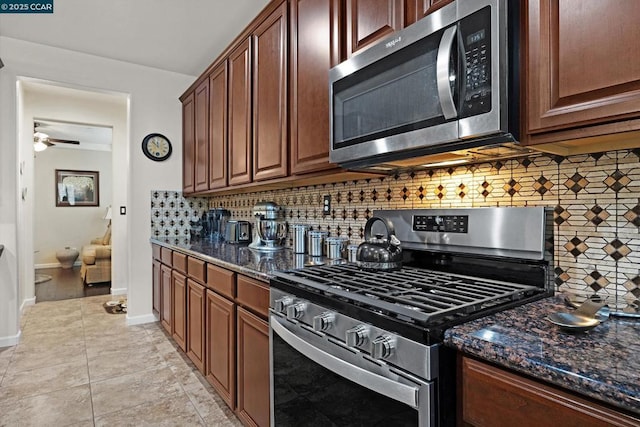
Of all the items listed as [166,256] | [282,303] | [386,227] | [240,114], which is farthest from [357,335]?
[166,256]

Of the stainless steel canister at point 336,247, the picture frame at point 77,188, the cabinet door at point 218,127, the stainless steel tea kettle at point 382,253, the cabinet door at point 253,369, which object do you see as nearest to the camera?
the stainless steel tea kettle at point 382,253

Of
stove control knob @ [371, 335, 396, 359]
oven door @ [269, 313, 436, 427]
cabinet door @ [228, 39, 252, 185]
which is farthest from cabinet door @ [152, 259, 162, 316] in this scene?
stove control knob @ [371, 335, 396, 359]

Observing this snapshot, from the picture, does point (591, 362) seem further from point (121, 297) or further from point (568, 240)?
point (121, 297)

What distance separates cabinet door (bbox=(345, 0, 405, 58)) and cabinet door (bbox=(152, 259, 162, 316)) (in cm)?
270

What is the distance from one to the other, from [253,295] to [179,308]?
4.60ft

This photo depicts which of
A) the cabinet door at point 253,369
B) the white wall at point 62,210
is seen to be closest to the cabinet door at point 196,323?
the cabinet door at point 253,369

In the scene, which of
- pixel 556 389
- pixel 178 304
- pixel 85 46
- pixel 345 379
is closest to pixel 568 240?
pixel 556 389

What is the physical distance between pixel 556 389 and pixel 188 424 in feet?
6.12

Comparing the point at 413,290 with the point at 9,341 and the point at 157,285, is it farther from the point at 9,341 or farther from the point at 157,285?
the point at 9,341

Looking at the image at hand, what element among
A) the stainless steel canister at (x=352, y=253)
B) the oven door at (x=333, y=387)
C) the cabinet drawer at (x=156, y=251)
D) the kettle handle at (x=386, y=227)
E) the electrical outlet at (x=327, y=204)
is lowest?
the oven door at (x=333, y=387)

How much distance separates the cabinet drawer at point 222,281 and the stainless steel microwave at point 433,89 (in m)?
0.85

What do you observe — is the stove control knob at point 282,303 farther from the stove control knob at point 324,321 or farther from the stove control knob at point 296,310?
the stove control knob at point 324,321

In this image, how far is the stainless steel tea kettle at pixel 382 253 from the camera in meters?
1.46

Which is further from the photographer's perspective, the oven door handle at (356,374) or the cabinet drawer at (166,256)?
the cabinet drawer at (166,256)
